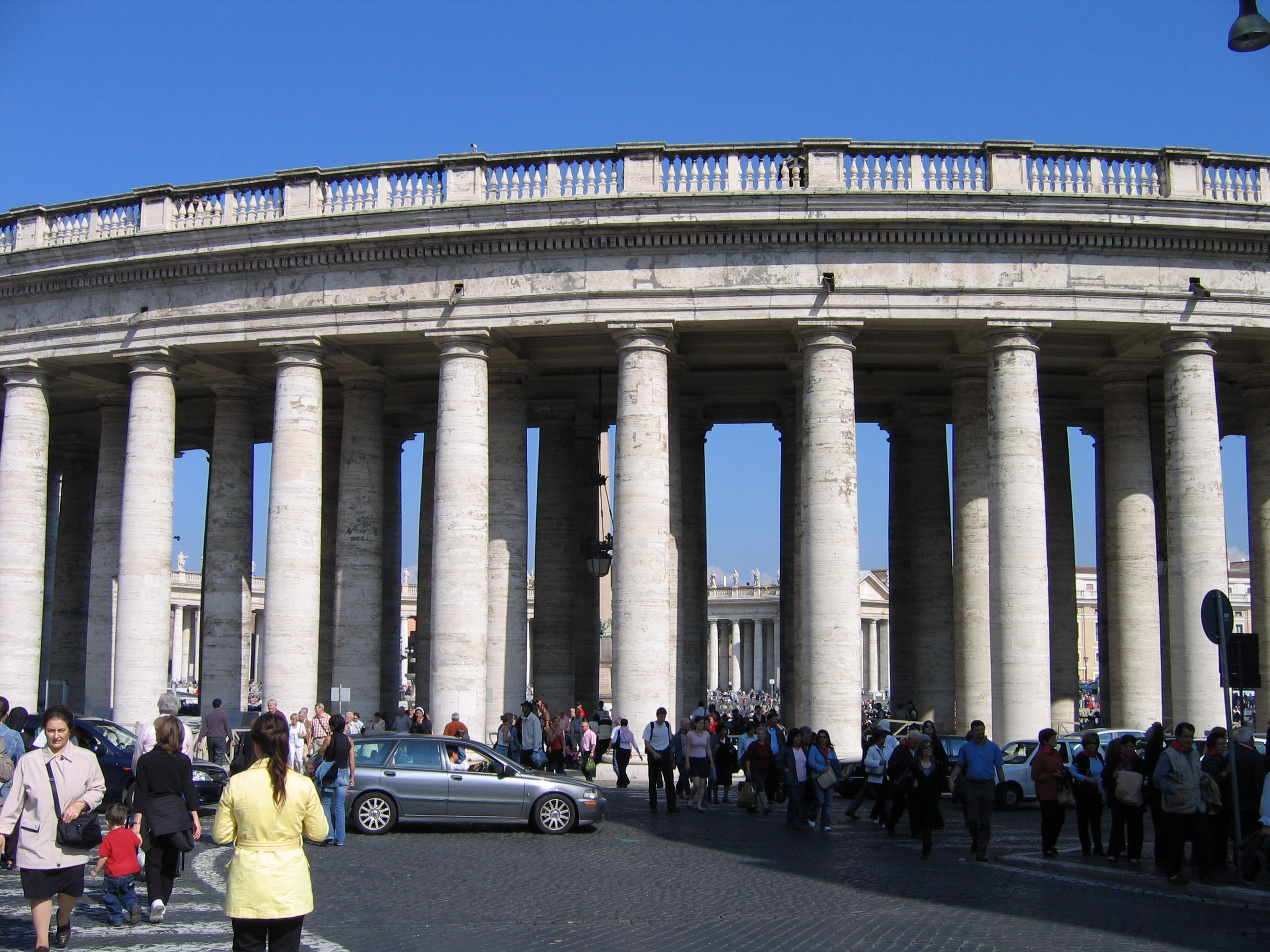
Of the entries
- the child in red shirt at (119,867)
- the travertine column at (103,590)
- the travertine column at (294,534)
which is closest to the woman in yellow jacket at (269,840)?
the child in red shirt at (119,867)

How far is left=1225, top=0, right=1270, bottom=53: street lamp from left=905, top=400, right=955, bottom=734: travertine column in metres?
20.3

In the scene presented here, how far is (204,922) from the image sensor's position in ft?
38.2

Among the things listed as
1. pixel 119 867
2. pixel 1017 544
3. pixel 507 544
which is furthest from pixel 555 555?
pixel 119 867

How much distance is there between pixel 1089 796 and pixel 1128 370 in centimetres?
1517

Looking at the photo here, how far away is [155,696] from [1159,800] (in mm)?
21256

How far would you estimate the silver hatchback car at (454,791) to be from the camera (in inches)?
725

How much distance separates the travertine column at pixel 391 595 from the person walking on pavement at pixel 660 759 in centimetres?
1384

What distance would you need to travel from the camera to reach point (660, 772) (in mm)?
21750

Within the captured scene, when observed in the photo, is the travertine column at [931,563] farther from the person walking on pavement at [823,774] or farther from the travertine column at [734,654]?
the travertine column at [734,654]

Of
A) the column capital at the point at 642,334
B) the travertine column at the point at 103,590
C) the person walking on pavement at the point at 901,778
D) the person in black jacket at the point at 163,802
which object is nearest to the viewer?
the person in black jacket at the point at 163,802

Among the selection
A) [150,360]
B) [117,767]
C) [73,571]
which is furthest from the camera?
[73,571]

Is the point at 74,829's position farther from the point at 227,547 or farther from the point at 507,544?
the point at 227,547

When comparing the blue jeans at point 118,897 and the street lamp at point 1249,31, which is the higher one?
the street lamp at point 1249,31

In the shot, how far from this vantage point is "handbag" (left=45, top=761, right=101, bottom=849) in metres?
9.95
